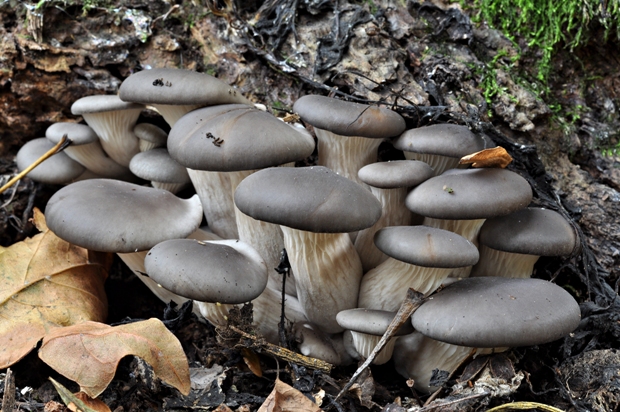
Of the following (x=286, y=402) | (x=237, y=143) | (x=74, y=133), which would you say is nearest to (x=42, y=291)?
(x=74, y=133)

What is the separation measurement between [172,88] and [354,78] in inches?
57.5

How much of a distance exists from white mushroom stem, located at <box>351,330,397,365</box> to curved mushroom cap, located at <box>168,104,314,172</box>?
1.25m

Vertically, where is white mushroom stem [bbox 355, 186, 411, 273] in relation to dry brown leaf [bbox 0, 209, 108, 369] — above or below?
above

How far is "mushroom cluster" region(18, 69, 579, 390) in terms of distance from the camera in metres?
2.58

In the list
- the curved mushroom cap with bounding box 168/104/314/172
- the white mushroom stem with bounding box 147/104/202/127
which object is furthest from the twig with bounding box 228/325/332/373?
the white mushroom stem with bounding box 147/104/202/127

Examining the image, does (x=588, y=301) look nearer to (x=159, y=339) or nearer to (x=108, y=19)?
(x=159, y=339)

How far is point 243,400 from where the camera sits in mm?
2879

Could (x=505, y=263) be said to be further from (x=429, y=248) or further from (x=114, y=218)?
(x=114, y=218)

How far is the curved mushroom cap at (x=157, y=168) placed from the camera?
3.73 m

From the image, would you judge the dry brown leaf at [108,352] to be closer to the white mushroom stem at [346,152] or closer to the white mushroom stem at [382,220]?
the white mushroom stem at [382,220]

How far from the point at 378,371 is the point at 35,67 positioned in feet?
12.6

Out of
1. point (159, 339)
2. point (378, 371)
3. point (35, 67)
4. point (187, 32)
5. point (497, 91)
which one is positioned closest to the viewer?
point (159, 339)

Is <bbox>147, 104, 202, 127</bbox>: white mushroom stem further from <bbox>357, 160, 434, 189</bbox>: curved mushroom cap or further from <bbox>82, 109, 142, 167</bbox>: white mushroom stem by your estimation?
<bbox>357, 160, 434, 189</bbox>: curved mushroom cap

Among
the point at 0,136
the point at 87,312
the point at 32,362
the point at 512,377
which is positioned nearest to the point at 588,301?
the point at 512,377
